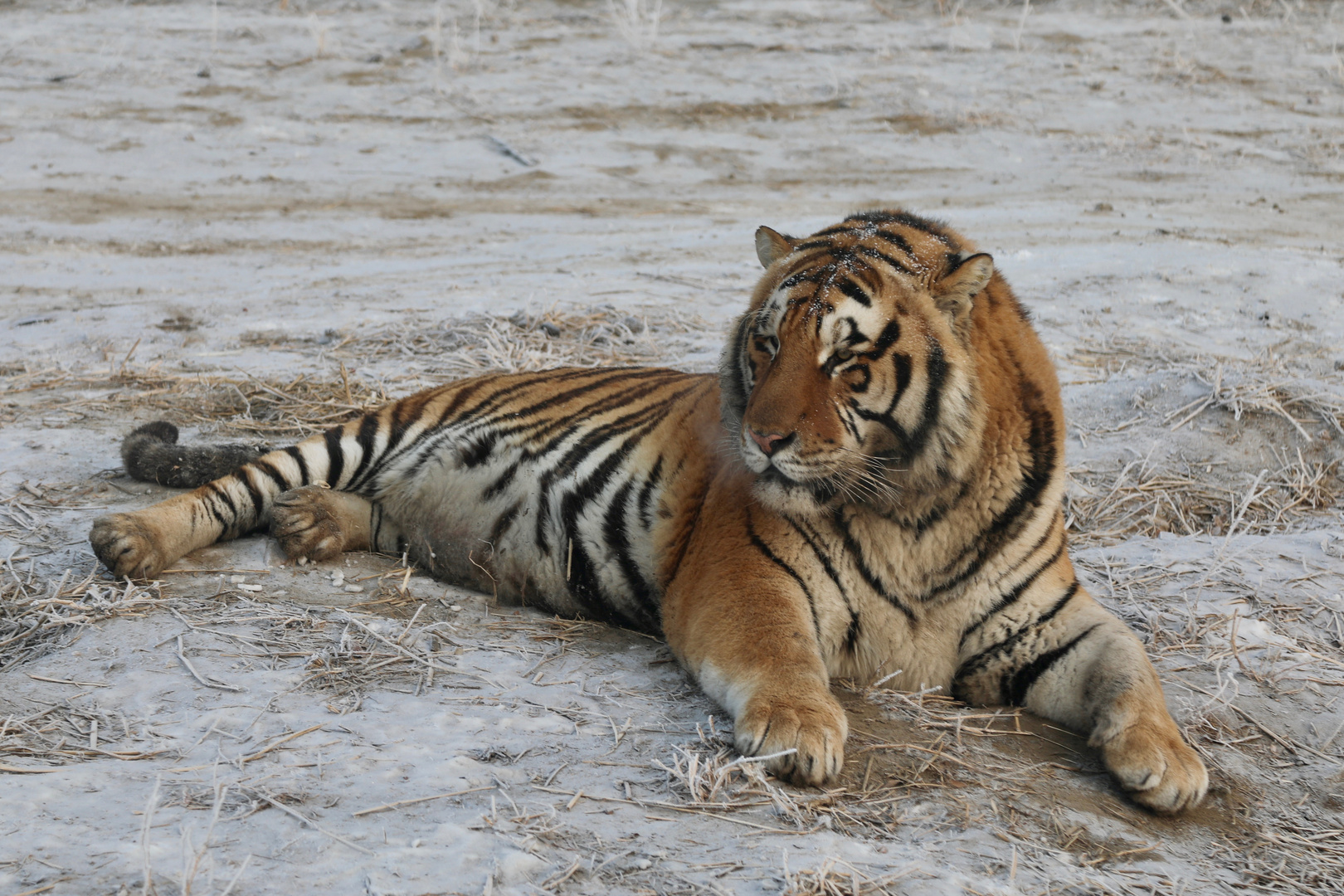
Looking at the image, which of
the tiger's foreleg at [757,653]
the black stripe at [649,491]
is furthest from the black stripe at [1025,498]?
the black stripe at [649,491]

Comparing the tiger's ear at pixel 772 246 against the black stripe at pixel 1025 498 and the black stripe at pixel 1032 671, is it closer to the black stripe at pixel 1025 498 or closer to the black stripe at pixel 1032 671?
the black stripe at pixel 1025 498

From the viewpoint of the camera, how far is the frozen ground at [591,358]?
2059 mm

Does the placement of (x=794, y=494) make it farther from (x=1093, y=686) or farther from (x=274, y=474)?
(x=274, y=474)

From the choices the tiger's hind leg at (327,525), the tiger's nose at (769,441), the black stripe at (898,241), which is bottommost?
the tiger's hind leg at (327,525)

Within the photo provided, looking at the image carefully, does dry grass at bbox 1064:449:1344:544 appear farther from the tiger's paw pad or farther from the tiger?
the tiger's paw pad

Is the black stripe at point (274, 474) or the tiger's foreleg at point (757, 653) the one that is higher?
the tiger's foreleg at point (757, 653)

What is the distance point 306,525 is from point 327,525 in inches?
2.5

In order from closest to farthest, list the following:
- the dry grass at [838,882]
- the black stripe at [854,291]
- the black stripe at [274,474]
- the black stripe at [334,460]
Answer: the dry grass at [838,882], the black stripe at [854,291], the black stripe at [274,474], the black stripe at [334,460]

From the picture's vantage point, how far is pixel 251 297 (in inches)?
255

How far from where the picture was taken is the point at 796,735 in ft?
7.39

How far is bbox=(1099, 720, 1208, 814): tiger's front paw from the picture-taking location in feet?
7.70

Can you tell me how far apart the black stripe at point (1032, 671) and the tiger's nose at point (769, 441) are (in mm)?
877

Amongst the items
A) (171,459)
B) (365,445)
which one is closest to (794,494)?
(365,445)

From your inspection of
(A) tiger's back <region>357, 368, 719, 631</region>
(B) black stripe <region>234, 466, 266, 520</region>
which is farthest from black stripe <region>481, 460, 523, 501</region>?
(B) black stripe <region>234, 466, 266, 520</region>
